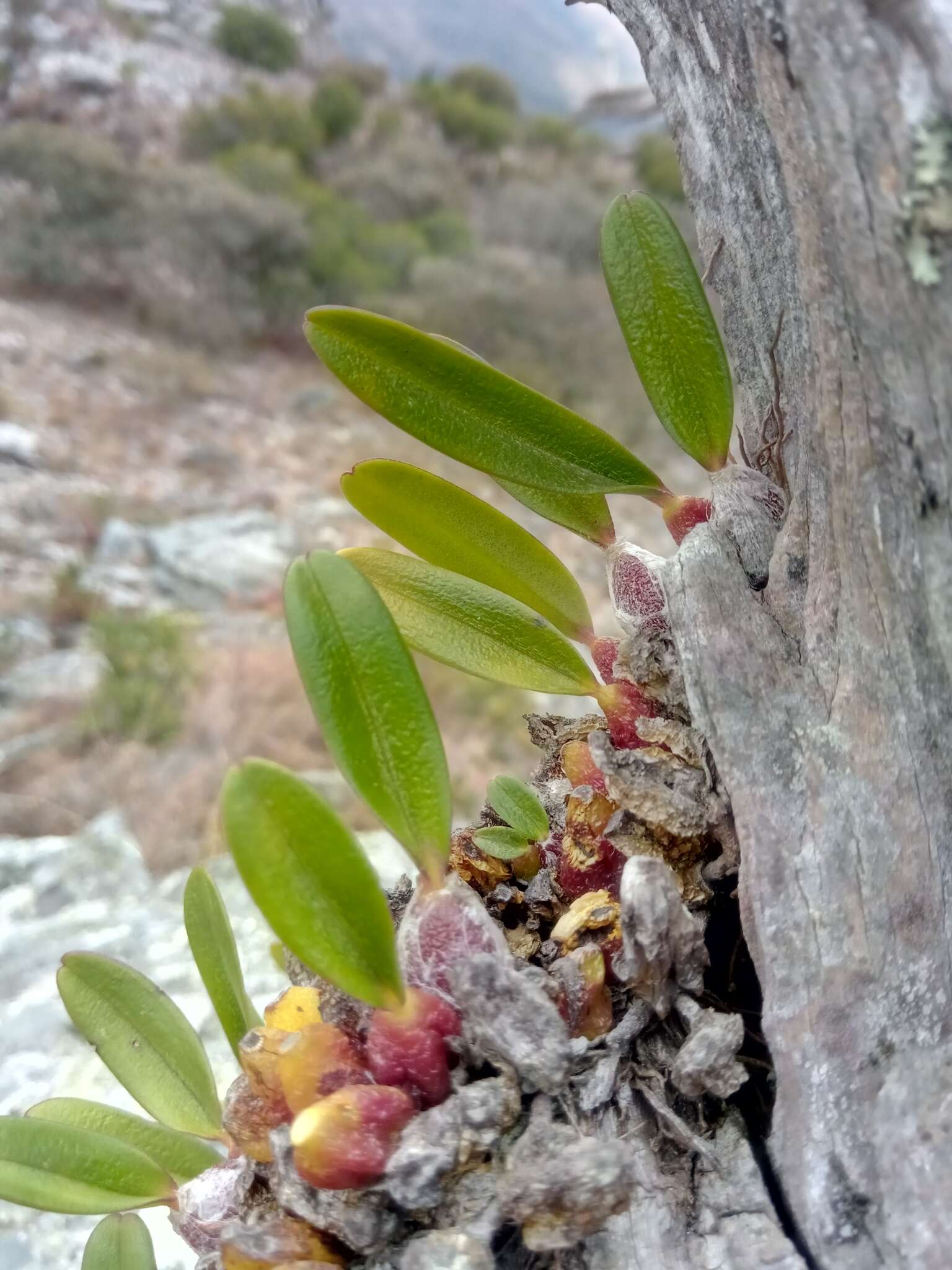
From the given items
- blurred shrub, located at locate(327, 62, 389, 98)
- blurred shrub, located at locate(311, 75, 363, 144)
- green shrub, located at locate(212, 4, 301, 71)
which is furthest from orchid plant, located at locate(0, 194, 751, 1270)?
green shrub, located at locate(212, 4, 301, 71)

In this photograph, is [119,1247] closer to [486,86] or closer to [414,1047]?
[414,1047]

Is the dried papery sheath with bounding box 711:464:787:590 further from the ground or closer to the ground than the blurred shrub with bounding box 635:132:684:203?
closer to the ground

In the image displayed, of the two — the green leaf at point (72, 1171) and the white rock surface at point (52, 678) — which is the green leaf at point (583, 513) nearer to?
the green leaf at point (72, 1171)

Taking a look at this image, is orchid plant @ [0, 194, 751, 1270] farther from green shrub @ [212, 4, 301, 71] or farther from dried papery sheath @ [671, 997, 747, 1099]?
green shrub @ [212, 4, 301, 71]

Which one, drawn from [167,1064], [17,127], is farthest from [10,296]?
[167,1064]

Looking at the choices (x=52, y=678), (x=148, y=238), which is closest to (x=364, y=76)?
(x=148, y=238)

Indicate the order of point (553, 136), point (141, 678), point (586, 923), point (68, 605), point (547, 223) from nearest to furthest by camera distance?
point (586, 923) → point (141, 678) → point (68, 605) → point (547, 223) → point (553, 136)

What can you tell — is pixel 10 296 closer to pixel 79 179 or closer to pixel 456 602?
pixel 79 179
